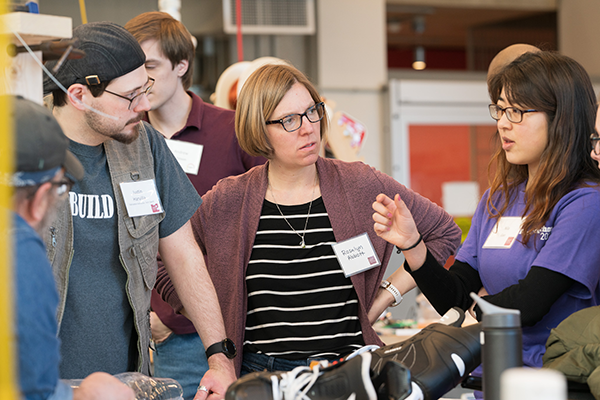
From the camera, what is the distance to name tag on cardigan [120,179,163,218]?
4.77 ft

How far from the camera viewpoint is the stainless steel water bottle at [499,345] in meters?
0.88

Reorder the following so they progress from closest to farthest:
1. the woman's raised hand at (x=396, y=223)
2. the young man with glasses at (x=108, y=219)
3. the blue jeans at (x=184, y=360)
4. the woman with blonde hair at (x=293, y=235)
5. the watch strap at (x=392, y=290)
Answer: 1. the young man with glasses at (x=108, y=219)
2. the woman's raised hand at (x=396, y=223)
3. the woman with blonde hair at (x=293, y=235)
4. the watch strap at (x=392, y=290)
5. the blue jeans at (x=184, y=360)

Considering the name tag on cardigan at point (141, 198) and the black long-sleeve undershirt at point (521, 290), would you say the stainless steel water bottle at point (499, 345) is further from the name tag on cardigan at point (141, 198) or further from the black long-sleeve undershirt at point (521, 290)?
the name tag on cardigan at point (141, 198)

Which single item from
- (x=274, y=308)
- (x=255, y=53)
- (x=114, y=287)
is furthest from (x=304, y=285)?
(x=255, y=53)

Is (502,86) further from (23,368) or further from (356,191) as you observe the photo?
(23,368)

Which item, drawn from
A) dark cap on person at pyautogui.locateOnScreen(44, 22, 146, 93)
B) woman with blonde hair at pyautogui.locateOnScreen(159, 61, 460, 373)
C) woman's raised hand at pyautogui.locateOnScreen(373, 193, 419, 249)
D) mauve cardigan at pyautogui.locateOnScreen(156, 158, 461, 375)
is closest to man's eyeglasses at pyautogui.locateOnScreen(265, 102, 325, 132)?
woman with blonde hair at pyautogui.locateOnScreen(159, 61, 460, 373)

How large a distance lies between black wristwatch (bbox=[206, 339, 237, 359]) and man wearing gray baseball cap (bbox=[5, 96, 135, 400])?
69cm

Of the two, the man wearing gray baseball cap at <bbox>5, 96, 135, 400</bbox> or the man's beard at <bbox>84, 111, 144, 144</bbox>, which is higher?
the man's beard at <bbox>84, 111, 144, 144</bbox>

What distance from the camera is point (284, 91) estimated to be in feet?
5.54

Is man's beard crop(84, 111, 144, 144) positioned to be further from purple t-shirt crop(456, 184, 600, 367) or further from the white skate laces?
purple t-shirt crop(456, 184, 600, 367)

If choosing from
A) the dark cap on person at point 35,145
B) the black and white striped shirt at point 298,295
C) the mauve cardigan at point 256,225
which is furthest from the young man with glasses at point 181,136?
the dark cap on person at point 35,145

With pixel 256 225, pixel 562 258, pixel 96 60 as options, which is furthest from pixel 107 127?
pixel 562 258

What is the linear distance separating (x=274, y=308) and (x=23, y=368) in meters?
0.91

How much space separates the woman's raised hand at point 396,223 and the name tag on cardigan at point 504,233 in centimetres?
22
